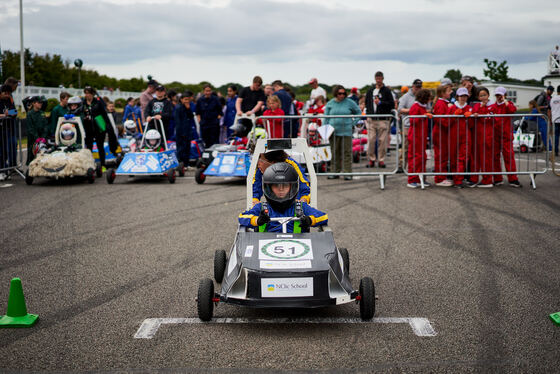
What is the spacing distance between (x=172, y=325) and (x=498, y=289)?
3.18 m

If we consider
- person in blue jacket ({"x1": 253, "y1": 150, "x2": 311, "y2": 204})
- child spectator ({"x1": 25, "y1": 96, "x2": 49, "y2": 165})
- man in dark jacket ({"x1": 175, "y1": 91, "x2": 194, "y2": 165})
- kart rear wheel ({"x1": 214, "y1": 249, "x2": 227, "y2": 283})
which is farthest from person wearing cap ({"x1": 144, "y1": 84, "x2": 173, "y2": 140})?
kart rear wheel ({"x1": 214, "y1": 249, "x2": 227, "y2": 283})

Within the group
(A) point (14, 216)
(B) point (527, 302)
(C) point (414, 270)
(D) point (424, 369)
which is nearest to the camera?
(D) point (424, 369)

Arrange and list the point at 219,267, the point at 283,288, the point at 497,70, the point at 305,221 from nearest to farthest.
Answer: the point at 283,288, the point at 305,221, the point at 219,267, the point at 497,70

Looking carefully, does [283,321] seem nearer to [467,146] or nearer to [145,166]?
[467,146]

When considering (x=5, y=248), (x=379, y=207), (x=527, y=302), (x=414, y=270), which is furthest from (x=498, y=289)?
(x=5, y=248)

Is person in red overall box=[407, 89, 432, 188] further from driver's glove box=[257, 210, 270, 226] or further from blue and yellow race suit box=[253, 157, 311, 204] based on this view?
driver's glove box=[257, 210, 270, 226]

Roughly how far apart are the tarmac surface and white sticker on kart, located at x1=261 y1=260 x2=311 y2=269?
517mm

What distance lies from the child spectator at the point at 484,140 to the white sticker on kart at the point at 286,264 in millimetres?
8797

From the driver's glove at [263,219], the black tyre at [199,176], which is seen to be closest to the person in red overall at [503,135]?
the black tyre at [199,176]

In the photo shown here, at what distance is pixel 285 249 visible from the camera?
17.3 ft

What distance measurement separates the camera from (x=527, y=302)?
223 inches

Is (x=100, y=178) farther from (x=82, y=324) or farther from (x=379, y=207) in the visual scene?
(x=82, y=324)

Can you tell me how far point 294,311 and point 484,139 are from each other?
868 centimetres

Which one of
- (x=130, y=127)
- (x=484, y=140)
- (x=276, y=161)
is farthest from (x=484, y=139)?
(x=130, y=127)
